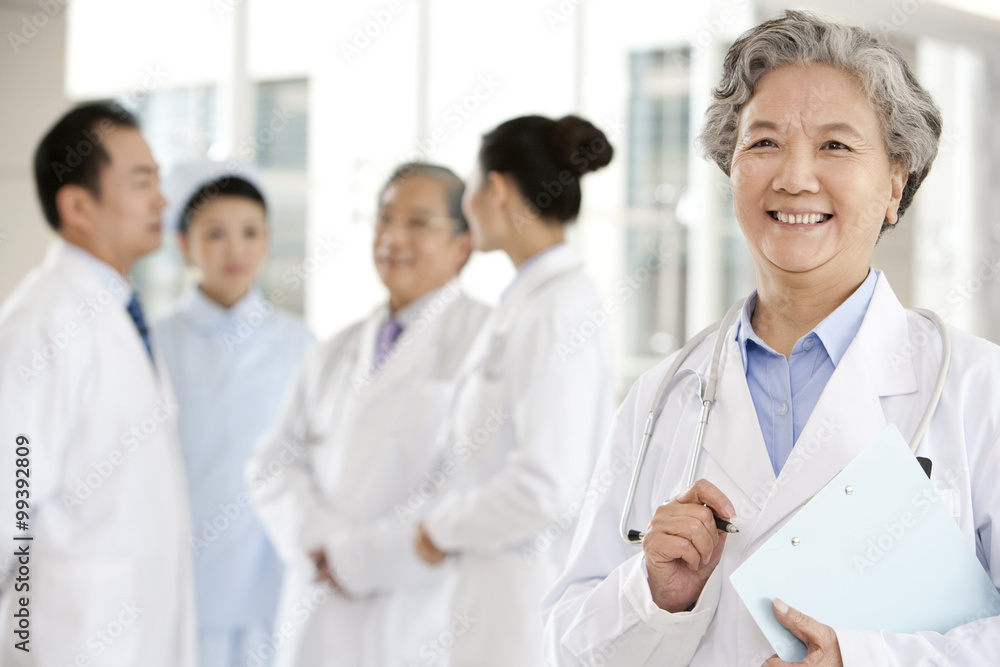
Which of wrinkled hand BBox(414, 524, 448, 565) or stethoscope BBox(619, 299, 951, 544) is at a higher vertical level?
stethoscope BBox(619, 299, 951, 544)

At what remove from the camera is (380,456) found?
2252 mm

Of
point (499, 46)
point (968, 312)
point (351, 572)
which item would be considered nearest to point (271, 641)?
point (351, 572)

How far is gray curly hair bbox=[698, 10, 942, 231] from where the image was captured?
39.8 inches

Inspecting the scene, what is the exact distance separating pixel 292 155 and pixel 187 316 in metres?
0.79

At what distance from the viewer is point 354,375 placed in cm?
241

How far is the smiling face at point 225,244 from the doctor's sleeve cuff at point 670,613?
1.87 m

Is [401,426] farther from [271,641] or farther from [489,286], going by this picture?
[489,286]

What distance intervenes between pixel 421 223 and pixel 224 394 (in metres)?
0.72

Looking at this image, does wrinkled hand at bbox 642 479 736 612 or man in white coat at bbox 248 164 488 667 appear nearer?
wrinkled hand at bbox 642 479 736 612

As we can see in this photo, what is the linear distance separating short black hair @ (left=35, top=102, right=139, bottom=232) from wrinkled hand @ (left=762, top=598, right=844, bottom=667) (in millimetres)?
1855

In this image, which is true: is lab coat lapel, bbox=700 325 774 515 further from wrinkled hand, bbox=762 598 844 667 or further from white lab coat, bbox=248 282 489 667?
white lab coat, bbox=248 282 489 667

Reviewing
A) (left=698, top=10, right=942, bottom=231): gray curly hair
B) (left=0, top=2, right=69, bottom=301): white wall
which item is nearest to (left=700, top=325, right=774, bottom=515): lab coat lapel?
(left=698, top=10, right=942, bottom=231): gray curly hair

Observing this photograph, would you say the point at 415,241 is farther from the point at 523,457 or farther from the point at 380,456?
the point at 523,457

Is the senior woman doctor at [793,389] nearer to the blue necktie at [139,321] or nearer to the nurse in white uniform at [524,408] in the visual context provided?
the nurse in white uniform at [524,408]
